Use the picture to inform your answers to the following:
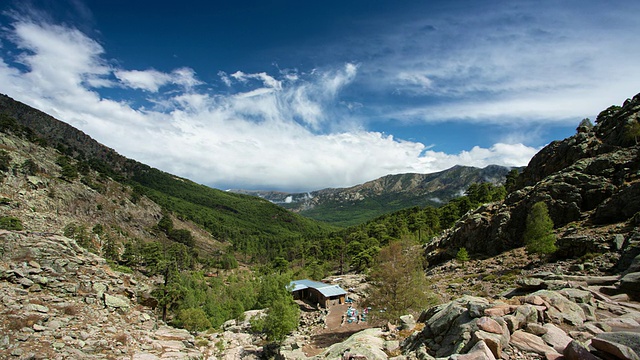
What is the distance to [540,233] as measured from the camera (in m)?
35.0

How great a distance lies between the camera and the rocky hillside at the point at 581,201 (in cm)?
3189

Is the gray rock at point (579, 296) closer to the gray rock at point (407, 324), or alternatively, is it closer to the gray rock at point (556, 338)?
the gray rock at point (556, 338)

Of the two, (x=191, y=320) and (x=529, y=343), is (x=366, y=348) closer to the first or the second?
(x=529, y=343)

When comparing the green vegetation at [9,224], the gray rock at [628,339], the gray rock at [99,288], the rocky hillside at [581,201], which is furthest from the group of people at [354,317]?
the green vegetation at [9,224]

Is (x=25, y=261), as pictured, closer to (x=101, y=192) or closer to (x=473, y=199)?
(x=473, y=199)

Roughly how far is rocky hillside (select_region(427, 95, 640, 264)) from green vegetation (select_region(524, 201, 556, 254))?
1327 mm

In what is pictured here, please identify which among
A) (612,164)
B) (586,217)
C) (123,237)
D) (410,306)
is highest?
(612,164)

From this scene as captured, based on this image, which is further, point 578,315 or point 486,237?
point 486,237

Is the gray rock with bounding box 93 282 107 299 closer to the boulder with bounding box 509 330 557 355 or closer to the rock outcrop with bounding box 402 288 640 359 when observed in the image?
the rock outcrop with bounding box 402 288 640 359

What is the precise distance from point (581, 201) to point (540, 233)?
40.1 ft

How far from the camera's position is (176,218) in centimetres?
16888

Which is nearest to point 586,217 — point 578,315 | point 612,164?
point 612,164

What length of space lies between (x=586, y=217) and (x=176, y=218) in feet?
593

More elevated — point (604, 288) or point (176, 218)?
point (604, 288)
